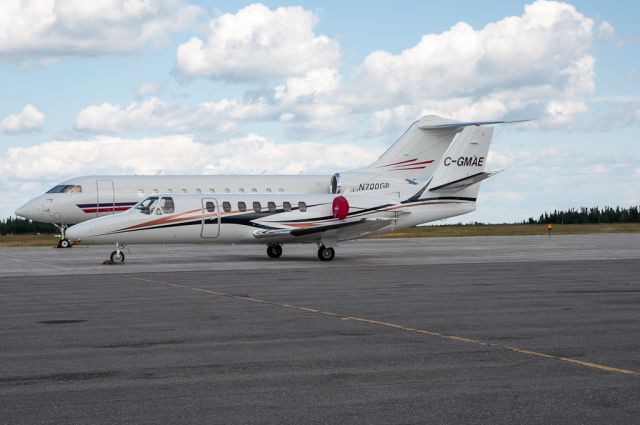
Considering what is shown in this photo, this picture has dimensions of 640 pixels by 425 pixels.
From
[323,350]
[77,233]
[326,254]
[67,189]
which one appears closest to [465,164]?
[326,254]

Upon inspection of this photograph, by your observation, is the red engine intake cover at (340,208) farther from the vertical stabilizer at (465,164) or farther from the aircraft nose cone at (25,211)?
the aircraft nose cone at (25,211)

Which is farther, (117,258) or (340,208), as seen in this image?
(340,208)

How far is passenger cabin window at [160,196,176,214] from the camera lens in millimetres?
33000

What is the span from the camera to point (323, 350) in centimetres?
1138

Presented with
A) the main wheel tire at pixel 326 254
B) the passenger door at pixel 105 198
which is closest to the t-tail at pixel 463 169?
the main wheel tire at pixel 326 254

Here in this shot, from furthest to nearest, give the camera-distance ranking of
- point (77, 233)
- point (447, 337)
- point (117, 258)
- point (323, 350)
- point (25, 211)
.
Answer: point (25, 211) < point (117, 258) < point (77, 233) < point (447, 337) < point (323, 350)

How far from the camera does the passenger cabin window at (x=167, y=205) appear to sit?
108ft

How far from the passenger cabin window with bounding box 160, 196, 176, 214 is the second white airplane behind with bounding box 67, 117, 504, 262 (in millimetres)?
38

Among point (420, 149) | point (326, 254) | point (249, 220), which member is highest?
point (420, 149)

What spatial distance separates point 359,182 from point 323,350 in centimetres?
3821

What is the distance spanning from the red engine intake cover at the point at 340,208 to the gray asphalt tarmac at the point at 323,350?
10577 millimetres

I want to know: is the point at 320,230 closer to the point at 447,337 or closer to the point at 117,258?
the point at 117,258

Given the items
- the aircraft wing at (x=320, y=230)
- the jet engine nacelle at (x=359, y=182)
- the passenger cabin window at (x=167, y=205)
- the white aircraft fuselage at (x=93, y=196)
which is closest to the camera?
the passenger cabin window at (x=167, y=205)

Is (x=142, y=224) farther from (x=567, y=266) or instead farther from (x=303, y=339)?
(x=303, y=339)
